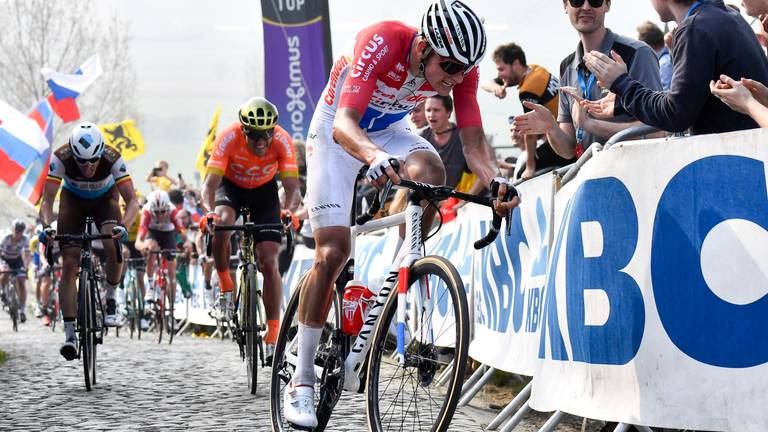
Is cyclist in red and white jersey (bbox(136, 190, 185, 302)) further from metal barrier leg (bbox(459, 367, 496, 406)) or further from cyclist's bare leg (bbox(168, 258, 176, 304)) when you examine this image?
metal barrier leg (bbox(459, 367, 496, 406))

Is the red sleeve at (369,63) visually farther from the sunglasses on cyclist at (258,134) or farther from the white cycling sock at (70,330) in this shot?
the white cycling sock at (70,330)

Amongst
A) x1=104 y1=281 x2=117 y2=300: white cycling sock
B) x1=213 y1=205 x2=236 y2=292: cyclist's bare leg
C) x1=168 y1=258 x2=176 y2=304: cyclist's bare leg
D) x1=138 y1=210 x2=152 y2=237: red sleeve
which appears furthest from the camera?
x1=138 y1=210 x2=152 y2=237: red sleeve

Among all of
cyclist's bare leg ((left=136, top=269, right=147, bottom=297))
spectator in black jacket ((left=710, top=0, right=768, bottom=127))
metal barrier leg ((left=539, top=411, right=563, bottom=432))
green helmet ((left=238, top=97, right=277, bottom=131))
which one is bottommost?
metal barrier leg ((left=539, top=411, right=563, bottom=432))

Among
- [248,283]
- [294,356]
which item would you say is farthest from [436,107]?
[294,356]

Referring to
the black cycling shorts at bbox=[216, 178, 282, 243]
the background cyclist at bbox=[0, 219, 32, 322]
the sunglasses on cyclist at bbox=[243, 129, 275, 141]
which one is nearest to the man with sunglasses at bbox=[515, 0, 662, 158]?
the sunglasses on cyclist at bbox=[243, 129, 275, 141]

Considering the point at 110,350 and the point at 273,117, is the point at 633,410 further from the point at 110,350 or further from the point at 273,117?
the point at 110,350

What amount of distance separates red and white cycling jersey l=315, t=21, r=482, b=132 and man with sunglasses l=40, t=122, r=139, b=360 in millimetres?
5278

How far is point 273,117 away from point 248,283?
1459 millimetres

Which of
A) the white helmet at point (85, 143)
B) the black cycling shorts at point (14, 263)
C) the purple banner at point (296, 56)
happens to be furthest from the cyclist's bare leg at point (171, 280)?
the black cycling shorts at point (14, 263)

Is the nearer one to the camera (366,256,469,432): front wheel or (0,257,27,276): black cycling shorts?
(366,256,469,432): front wheel

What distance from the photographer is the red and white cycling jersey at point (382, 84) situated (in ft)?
15.8

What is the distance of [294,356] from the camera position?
17.6ft

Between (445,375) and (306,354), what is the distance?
1.18 meters

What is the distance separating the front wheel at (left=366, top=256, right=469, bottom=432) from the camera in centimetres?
420
